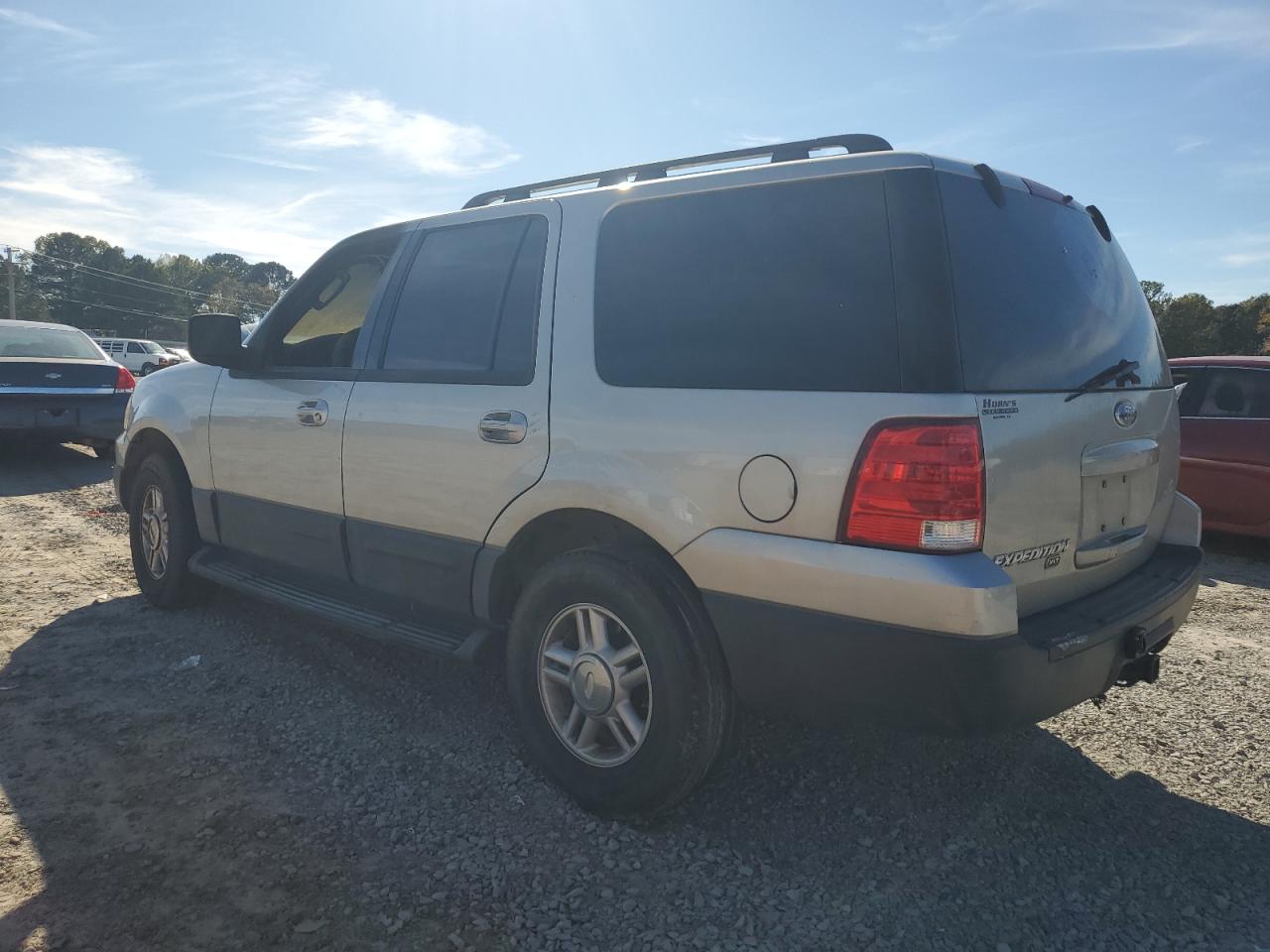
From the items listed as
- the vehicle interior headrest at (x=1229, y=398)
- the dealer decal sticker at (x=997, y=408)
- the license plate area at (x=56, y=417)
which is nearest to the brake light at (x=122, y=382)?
the license plate area at (x=56, y=417)

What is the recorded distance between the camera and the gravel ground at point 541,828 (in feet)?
7.64

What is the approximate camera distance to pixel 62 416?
9688 millimetres

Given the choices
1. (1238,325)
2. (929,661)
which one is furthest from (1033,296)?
(1238,325)

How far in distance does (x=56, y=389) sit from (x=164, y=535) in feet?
20.2

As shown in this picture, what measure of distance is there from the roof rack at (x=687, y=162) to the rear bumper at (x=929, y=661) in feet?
4.55

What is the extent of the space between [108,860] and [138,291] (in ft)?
357

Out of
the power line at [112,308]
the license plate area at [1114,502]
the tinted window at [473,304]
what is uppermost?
the power line at [112,308]

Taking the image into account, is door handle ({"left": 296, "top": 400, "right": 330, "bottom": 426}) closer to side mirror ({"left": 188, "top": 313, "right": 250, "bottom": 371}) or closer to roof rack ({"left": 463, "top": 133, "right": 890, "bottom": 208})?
side mirror ({"left": 188, "top": 313, "right": 250, "bottom": 371})

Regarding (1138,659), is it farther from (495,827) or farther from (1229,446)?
(1229,446)

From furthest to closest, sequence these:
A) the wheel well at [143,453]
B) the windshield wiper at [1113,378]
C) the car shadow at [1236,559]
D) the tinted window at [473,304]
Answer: the car shadow at [1236,559]
the wheel well at [143,453]
the tinted window at [473,304]
the windshield wiper at [1113,378]

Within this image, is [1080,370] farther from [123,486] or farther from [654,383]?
[123,486]

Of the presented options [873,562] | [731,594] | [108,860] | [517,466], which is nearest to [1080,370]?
[873,562]

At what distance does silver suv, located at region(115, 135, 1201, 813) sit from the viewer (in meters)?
2.28

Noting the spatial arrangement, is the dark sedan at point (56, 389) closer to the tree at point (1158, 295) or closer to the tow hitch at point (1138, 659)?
the tow hitch at point (1138, 659)
